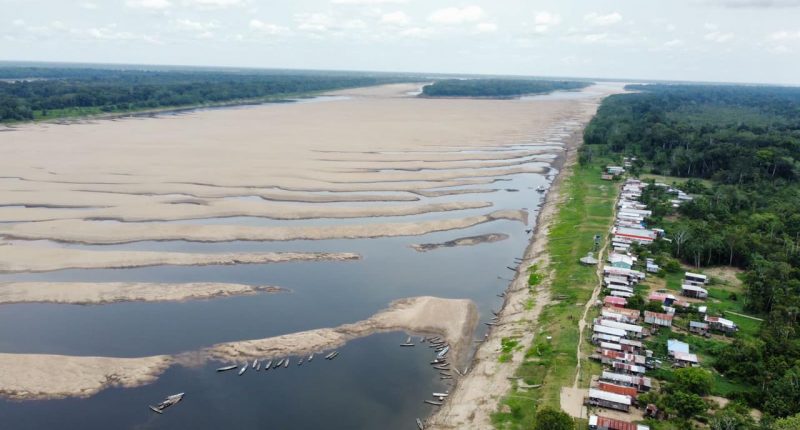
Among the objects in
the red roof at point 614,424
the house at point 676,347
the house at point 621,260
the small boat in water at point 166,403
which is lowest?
the small boat in water at point 166,403

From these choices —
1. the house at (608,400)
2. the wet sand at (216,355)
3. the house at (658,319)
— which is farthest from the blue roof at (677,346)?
the wet sand at (216,355)

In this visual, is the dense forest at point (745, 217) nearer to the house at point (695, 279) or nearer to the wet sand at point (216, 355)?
the house at point (695, 279)

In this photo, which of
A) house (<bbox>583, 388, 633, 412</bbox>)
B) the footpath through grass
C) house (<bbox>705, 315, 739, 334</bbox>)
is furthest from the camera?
house (<bbox>705, 315, 739, 334</bbox>)

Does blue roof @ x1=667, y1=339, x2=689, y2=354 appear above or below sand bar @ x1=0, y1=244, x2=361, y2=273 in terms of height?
below

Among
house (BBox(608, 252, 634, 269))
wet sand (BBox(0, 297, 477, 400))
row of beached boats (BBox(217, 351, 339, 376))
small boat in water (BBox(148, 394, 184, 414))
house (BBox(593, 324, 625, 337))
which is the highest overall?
house (BBox(608, 252, 634, 269))

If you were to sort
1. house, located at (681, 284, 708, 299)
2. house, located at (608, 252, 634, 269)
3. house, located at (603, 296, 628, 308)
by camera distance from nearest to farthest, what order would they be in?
1. house, located at (603, 296, 628, 308)
2. house, located at (681, 284, 708, 299)
3. house, located at (608, 252, 634, 269)

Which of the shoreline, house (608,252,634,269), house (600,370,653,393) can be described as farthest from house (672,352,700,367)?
house (608,252,634,269)

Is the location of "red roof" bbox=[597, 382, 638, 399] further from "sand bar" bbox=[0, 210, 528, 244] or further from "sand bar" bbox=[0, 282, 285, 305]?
"sand bar" bbox=[0, 210, 528, 244]
